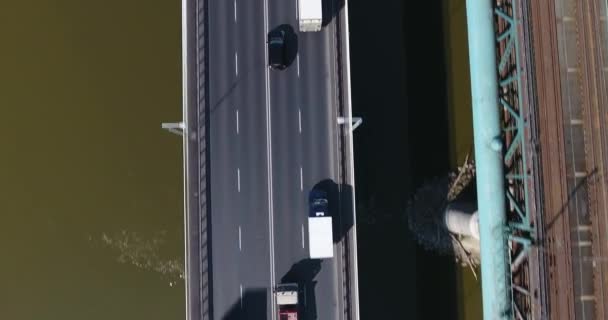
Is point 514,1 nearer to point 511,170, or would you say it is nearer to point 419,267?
point 511,170

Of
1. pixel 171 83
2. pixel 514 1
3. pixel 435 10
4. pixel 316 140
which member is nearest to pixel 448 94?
pixel 435 10

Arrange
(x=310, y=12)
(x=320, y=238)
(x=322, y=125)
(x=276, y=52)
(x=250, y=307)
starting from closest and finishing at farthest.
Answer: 1. (x=320, y=238)
2. (x=310, y=12)
3. (x=250, y=307)
4. (x=276, y=52)
5. (x=322, y=125)

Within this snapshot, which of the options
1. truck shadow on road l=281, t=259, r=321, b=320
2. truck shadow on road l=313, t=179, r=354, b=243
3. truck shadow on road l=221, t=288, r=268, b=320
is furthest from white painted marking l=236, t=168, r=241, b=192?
truck shadow on road l=221, t=288, r=268, b=320

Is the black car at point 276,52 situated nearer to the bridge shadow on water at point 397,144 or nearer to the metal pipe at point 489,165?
the bridge shadow on water at point 397,144

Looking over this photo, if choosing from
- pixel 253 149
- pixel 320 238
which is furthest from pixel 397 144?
pixel 253 149

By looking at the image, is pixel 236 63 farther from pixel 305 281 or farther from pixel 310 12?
pixel 305 281
